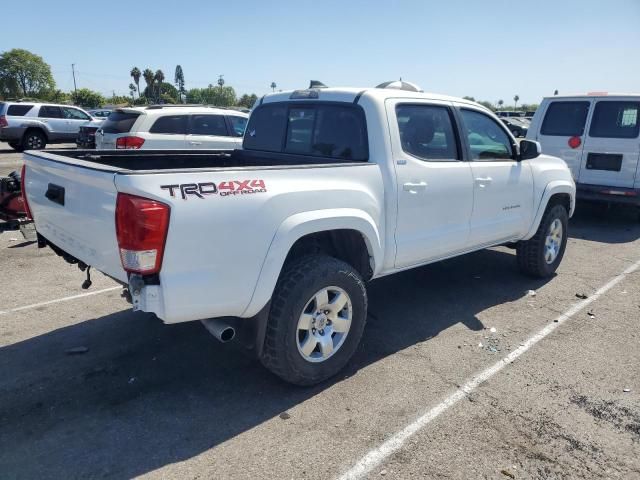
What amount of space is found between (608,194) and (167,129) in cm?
814

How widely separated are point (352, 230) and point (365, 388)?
1.09 meters

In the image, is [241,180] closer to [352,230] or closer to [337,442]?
[352,230]

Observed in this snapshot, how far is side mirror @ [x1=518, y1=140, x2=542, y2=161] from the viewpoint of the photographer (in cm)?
507

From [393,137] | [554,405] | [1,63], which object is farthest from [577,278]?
[1,63]

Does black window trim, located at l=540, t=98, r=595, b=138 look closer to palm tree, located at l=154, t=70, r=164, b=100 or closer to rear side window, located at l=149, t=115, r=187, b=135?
rear side window, located at l=149, t=115, r=187, b=135

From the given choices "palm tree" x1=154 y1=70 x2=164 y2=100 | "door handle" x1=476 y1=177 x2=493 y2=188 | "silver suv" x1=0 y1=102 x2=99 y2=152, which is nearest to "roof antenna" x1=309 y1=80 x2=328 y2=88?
"door handle" x1=476 y1=177 x2=493 y2=188

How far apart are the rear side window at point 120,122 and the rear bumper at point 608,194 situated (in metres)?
8.39

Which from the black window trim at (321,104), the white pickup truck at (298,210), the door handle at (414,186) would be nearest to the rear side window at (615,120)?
the white pickup truck at (298,210)

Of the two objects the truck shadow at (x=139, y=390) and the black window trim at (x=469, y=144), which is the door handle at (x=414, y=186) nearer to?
the black window trim at (x=469, y=144)

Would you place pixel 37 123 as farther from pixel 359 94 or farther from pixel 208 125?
pixel 359 94

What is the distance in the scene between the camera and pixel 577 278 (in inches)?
237

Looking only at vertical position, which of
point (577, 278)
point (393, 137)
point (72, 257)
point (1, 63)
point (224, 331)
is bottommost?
point (577, 278)

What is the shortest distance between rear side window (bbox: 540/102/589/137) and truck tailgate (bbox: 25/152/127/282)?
8.29 meters

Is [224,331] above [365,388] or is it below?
above
